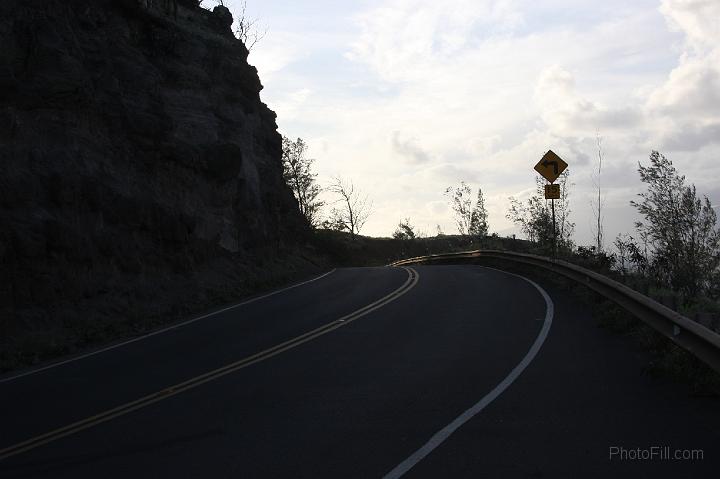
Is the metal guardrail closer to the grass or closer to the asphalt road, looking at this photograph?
the grass

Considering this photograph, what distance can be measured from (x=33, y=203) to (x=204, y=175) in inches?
334

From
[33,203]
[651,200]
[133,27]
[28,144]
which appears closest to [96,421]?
[33,203]

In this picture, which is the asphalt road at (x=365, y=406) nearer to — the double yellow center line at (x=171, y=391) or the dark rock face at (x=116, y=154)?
the double yellow center line at (x=171, y=391)

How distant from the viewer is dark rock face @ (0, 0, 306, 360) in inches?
666

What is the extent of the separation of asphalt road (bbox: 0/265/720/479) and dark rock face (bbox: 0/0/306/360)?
493 centimetres

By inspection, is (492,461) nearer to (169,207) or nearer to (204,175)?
(169,207)

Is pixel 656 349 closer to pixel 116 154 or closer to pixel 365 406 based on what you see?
pixel 365 406

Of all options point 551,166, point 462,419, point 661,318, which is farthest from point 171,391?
point 551,166

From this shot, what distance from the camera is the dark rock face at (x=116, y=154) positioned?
55.5 ft

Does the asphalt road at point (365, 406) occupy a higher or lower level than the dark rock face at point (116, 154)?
lower

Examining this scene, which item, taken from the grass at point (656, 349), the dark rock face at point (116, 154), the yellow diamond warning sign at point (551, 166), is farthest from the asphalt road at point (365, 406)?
the yellow diamond warning sign at point (551, 166)

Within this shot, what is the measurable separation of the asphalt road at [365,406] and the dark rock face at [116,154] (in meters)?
4.93

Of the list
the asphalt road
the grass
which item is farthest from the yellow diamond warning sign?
the asphalt road

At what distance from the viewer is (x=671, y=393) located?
779 centimetres
